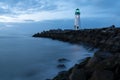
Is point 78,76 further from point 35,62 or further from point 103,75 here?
point 35,62

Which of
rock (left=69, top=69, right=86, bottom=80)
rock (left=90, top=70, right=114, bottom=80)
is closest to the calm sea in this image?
rock (left=69, top=69, right=86, bottom=80)

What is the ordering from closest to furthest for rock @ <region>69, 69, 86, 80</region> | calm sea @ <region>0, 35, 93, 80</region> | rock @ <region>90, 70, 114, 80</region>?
rock @ <region>90, 70, 114, 80</region> → rock @ <region>69, 69, 86, 80</region> → calm sea @ <region>0, 35, 93, 80</region>

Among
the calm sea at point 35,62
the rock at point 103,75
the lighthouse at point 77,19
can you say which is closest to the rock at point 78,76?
the rock at point 103,75

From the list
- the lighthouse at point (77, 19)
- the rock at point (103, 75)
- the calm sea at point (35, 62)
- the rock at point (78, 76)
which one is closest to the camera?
the rock at point (103, 75)

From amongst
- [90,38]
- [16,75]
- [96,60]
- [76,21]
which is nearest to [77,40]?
[90,38]

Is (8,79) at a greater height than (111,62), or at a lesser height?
lesser

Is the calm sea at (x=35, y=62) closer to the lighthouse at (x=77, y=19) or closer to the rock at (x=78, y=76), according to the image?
the rock at (x=78, y=76)

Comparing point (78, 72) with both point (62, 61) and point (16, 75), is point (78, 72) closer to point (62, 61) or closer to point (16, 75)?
point (16, 75)

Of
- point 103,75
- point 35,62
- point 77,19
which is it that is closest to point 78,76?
point 103,75

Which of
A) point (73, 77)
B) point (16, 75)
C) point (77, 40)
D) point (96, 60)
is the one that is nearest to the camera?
point (73, 77)

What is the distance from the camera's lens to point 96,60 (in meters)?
9.20

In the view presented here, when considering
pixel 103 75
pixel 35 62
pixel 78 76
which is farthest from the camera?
pixel 35 62

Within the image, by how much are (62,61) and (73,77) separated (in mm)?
9041

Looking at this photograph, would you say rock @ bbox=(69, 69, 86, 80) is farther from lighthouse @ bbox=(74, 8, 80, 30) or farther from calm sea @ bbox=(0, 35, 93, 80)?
lighthouse @ bbox=(74, 8, 80, 30)
